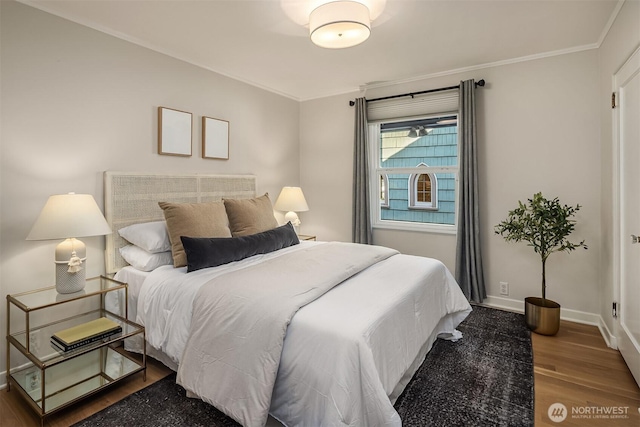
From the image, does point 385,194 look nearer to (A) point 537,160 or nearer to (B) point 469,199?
(B) point 469,199

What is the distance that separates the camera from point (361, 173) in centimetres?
408

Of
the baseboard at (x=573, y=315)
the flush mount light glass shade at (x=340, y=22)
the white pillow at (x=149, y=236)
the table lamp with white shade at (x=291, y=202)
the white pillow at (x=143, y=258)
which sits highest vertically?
the flush mount light glass shade at (x=340, y=22)

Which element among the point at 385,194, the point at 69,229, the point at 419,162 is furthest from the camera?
the point at 385,194

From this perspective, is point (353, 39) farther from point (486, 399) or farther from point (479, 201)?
point (486, 399)

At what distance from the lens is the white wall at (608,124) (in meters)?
2.22

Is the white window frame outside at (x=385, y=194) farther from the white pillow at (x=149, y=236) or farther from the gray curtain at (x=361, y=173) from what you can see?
the white pillow at (x=149, y=236)

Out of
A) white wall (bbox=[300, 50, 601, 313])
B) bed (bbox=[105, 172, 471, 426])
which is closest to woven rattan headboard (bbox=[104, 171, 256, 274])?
bed (bbox=[105, 172, 471, 426])

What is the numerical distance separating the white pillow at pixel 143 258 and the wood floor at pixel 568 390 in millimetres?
698

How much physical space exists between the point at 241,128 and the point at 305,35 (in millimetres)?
1429

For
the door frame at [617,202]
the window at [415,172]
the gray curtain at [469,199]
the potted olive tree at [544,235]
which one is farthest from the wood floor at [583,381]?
the window at [415,172]

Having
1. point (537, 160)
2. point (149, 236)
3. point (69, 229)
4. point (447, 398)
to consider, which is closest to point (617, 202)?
point (537, 160)

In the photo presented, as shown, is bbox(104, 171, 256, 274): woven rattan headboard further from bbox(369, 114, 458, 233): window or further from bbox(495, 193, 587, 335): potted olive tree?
bbox(495, 193, 587, 335): potted olive tree

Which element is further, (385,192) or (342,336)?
(385,192)

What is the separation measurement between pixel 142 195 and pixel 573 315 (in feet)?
13.2
